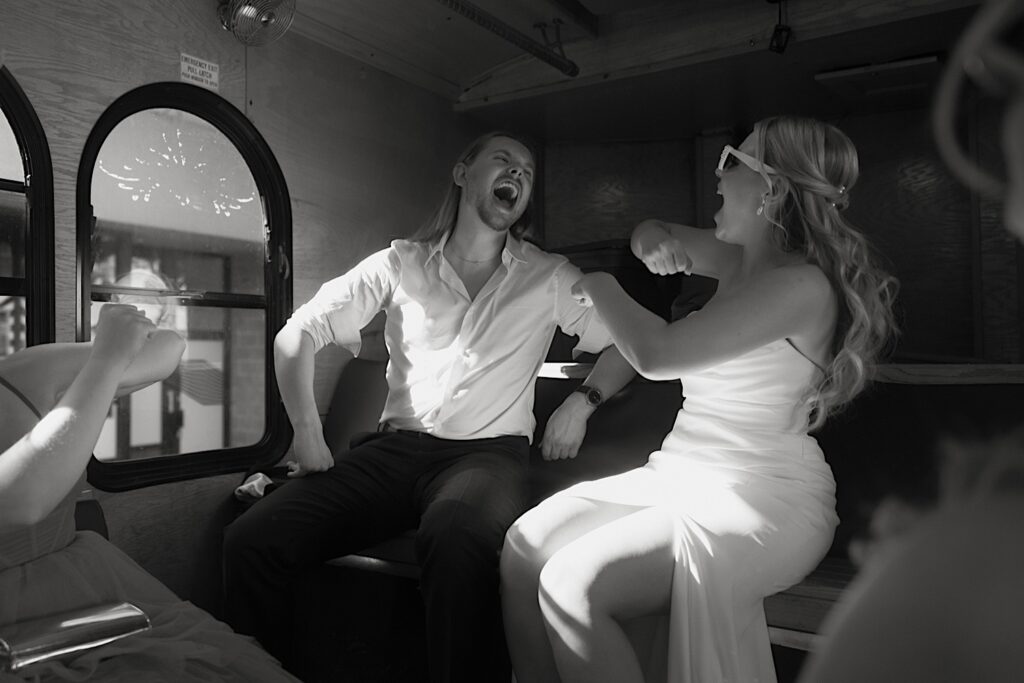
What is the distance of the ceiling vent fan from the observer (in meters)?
3.12

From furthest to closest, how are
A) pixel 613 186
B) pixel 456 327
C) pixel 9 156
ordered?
pixel 613 186 < pixel 456 327 < pixel 9 156

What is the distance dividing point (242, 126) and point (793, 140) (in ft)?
7.83

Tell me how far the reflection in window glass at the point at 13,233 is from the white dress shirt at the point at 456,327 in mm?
875

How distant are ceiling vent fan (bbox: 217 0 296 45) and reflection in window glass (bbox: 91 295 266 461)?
1115 millimetres

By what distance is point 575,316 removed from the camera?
277 cm

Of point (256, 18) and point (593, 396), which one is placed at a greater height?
point (256, 18)

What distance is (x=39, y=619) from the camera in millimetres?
1295

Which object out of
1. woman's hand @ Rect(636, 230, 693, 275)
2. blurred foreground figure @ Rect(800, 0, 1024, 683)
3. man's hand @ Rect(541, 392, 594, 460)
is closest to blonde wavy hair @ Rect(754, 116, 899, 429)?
woman's hand @ Rect(636, 230, 693, 275)

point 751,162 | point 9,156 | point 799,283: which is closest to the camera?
point 799,283

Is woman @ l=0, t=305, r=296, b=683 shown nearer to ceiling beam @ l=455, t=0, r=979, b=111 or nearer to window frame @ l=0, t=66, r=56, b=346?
window frame @ l=0, t=66, r=56, b=346

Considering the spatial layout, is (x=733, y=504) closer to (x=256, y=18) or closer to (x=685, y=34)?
(x=256, y=18)

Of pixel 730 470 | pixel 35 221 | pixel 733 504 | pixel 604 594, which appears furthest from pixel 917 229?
pixel 35 221

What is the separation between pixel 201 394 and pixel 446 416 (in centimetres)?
140

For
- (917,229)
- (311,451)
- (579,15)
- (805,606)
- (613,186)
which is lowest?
(805,606)
